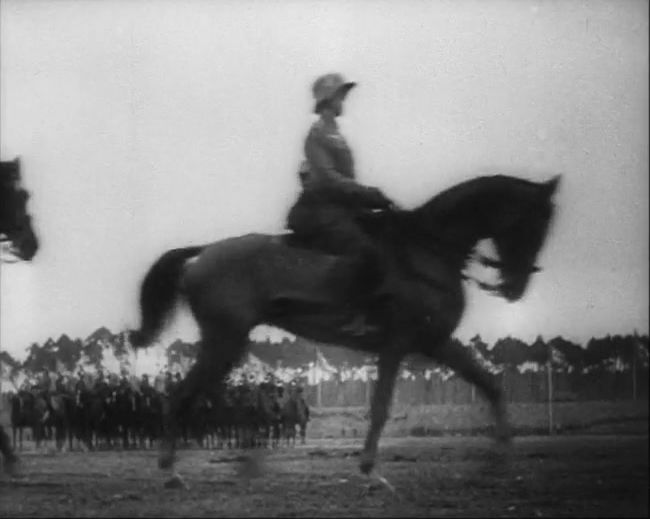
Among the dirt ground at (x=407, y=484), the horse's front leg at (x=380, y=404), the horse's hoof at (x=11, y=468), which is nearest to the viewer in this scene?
the dirt ground at (x=407, y=484)

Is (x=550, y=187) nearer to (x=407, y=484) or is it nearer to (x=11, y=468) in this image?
(x=407, y=484)

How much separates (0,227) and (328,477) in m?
2.25

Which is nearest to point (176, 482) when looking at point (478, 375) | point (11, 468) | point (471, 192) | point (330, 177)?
point (11, 468)

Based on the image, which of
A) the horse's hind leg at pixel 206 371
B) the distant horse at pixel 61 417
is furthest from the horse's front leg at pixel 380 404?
the distant horse at pixel 61 417

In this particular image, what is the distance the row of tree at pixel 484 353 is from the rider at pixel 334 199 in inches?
10.1

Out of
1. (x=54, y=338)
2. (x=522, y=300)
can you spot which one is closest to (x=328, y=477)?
(x=522, y=300)

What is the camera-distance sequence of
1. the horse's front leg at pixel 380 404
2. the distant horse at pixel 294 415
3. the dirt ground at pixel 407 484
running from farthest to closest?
1. the distant horse at pixel 294 415
2. the horse's front leg at pixel 380 404
3. the dirt ground at pixel 407 484

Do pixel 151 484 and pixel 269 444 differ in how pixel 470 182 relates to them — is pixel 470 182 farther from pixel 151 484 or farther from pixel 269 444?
pixel 151 484

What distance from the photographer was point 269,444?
5660 millimetres

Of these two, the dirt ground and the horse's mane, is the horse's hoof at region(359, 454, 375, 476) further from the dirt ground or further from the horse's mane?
the horse's mane

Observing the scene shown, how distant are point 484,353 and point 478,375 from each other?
0.16m

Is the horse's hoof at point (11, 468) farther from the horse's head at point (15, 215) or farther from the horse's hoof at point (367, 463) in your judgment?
the horse's hoof at point (367, 463)

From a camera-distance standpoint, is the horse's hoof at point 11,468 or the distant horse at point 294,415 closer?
the distant horse at point 294,415

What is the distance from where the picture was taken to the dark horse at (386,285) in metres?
5.38
